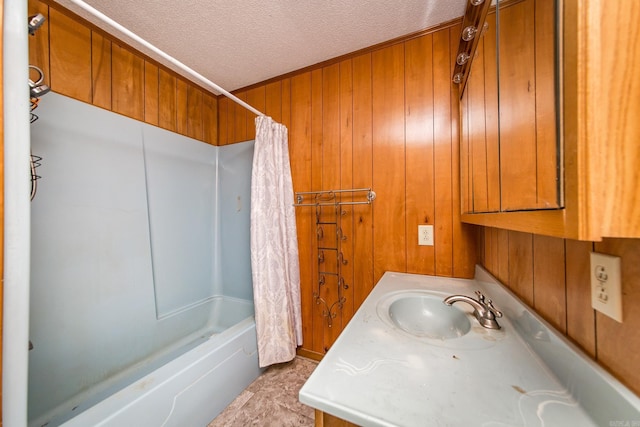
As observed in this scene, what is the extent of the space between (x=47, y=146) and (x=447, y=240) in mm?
2290

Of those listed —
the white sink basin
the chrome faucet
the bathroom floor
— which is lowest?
the bathroom floor

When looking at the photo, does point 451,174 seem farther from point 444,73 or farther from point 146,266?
point 146,266

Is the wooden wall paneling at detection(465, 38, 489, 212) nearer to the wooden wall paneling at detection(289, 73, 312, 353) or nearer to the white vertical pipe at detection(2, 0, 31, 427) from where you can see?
the wooden wall paneling at detection(289, 73, 312, 353)

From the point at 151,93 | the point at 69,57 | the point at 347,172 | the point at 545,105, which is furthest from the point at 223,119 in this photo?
the point at 545,105

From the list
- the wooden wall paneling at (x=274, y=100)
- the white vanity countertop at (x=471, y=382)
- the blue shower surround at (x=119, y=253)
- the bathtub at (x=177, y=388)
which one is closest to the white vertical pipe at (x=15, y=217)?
the bathtub at (x=177, y=388)

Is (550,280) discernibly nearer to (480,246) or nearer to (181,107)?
(480,246)

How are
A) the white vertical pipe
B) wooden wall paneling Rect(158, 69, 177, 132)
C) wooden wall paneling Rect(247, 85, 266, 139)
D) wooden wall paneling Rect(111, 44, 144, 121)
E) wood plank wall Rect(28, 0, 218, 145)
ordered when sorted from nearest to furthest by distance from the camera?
the white vertical pipe < wood plank wall Rect(28, 0, 218, 145) < wooden wall paneling Rect(111, 44, 144, 121) < wooden wall paneling Rect(158, 69, 177, 132) < wooden wall paneling Rect(247, 85, 266, 139)

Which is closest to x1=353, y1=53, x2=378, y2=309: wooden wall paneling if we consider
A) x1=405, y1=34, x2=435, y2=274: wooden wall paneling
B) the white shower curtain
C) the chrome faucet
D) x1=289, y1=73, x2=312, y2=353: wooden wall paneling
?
x1=405, y1=34, x2=435, y2=274: wooden wall paneling

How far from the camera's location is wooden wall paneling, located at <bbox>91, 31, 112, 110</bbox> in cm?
132

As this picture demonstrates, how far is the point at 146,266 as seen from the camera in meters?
1.52

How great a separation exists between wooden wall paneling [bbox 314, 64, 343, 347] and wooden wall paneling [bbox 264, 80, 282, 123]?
40 cm

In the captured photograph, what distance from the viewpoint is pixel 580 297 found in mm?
498

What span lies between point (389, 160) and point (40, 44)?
203 cm

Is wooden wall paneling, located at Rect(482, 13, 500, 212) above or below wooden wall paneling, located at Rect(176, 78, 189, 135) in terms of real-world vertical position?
below
